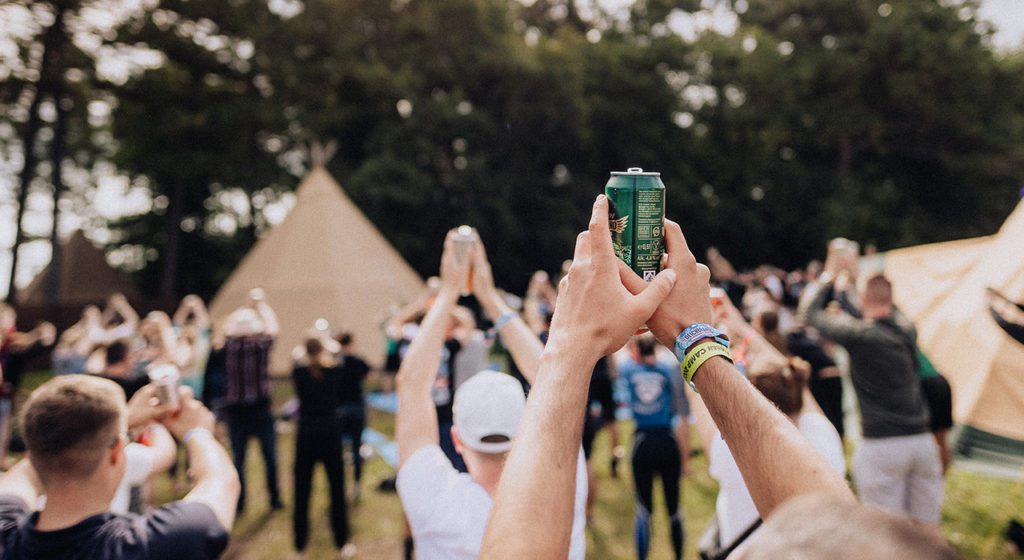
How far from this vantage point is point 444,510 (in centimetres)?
179

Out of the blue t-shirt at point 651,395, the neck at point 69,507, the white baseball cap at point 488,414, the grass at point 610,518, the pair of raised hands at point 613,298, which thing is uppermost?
the pair of raised hands at point 613,298

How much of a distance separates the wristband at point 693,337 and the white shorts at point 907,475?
11.9 ft

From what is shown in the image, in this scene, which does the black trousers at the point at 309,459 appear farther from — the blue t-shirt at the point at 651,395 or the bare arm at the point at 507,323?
the bare arm at the point at 507,323

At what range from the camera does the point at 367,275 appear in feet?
43.8

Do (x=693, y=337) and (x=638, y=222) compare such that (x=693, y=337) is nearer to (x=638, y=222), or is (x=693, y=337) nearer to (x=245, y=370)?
(x=638, y=222)

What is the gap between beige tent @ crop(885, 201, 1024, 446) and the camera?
6406mm

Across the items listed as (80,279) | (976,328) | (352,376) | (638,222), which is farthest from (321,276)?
(80,279)

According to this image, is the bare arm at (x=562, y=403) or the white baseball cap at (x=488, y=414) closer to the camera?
the bare arm at (x=562, y=403)

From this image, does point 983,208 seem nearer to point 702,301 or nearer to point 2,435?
point 702,301

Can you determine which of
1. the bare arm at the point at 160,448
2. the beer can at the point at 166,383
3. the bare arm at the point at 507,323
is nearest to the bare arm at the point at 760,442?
the bare arm at the point at 507,323

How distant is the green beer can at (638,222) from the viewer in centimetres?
134

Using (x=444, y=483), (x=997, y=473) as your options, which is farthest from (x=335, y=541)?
(x=997, y=473)

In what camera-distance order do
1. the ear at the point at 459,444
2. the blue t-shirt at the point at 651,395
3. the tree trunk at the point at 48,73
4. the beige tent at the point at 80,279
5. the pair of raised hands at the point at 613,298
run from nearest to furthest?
the pair of raised hands at the point at 613,298
the ear at the point at 459,444
the blue t-shirt at the point at 651,395
the tree trunk at the point at 48,73
the beige tent at the point at 80,279

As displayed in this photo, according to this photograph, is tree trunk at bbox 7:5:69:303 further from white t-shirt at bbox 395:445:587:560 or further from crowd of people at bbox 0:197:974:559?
white t-shirt at bbox 395:445:587:560
